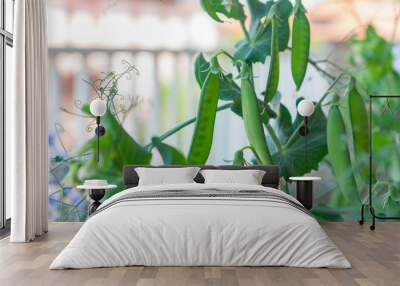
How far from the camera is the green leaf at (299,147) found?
772cm

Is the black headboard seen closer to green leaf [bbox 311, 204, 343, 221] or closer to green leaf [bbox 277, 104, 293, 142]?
green leaf [bbox 277, 104, 293, 142]

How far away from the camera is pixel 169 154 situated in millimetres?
7766

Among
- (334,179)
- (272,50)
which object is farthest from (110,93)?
(334,179)

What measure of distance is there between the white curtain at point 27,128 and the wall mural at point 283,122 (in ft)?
3.93

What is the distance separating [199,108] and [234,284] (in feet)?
12.5

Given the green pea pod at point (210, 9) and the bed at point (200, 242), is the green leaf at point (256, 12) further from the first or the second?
the bed at point (200, 242)

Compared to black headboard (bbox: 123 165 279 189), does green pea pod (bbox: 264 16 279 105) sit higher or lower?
higher

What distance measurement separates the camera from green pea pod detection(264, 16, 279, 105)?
25.3 feet

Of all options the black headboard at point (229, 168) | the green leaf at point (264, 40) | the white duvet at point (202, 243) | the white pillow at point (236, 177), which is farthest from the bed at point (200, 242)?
the green leaf at point (264, 40)

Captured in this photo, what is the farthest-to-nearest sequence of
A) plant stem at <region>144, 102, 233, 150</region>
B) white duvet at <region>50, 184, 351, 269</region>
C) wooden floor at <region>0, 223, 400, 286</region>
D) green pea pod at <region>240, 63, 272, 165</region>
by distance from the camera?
plant stem at <region>144, 102, 233, 150</region> → green pea pod at <region>240, 63, 272, 165</region> → white duvet at <region>50, 184, 351, 269</region> → wooden floor at <region>0, 223, 400, 286</region>

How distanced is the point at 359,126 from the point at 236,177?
189 cm

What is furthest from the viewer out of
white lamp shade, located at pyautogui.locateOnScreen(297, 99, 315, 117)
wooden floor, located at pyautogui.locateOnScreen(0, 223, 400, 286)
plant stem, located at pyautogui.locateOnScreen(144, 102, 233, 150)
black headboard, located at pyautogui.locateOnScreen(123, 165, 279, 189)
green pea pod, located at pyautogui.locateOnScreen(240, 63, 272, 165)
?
plant stem, located at pyautogui.locateOnScreen(144, 102, 233, 150)

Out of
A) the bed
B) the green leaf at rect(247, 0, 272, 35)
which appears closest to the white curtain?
the bed

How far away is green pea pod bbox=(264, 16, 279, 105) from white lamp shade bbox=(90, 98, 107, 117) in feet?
6.70
